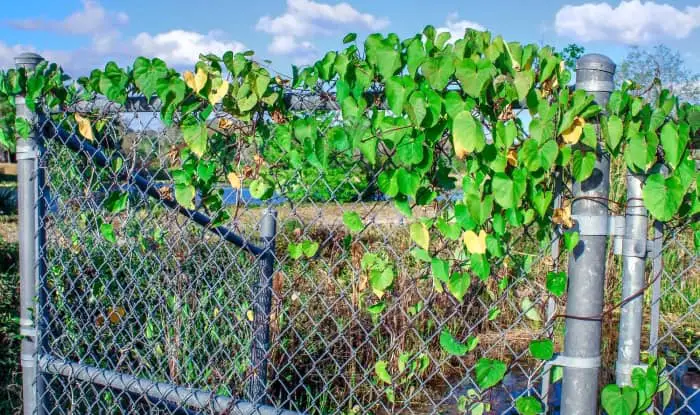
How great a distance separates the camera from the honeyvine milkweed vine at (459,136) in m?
1.59

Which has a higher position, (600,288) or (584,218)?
(584,218)

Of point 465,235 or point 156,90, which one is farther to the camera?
point 156,90

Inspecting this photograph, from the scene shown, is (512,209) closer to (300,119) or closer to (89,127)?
A: (300,119)

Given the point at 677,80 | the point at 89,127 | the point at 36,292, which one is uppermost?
the point at 677,80

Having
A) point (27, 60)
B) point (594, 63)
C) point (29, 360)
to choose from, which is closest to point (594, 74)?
point (594, 63)

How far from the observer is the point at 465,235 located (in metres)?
1.73

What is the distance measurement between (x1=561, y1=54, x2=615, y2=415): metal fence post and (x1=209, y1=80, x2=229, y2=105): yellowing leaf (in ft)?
3.14

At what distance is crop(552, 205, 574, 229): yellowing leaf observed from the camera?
1.68m

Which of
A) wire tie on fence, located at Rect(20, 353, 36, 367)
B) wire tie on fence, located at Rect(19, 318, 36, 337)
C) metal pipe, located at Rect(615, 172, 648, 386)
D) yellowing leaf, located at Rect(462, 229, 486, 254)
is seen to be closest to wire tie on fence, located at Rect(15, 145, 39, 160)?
wire tie on fence, located at Rect(19, 318, 36, 337)

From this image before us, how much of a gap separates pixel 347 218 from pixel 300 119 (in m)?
0.30

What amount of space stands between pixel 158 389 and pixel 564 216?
1.46 metres

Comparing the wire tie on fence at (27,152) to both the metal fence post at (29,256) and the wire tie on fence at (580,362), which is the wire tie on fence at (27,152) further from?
the wire tie on fence at (580,362)

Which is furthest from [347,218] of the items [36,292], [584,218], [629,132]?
[36,292]

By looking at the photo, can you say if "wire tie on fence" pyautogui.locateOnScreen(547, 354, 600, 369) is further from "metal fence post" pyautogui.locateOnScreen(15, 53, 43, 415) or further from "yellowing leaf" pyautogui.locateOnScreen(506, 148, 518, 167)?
"metal fence post" pyautogui.locateOnScreen(15, 53, 43, 415)
